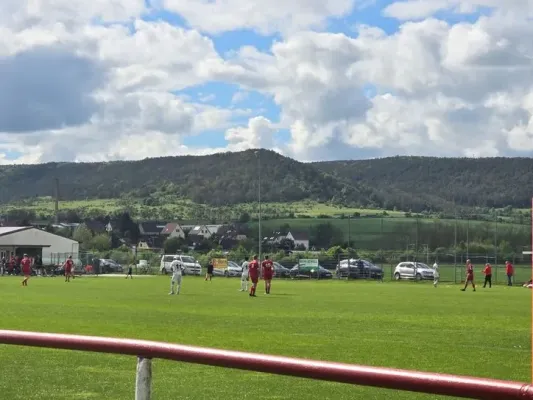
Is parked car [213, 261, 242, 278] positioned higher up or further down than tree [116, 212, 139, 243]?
further down

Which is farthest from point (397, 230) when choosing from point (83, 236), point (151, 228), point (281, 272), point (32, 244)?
point (151, 228)

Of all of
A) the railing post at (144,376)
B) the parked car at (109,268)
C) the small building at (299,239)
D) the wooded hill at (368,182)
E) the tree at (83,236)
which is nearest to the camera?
the railing post at (144,376)

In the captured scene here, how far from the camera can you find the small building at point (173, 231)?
496 ft

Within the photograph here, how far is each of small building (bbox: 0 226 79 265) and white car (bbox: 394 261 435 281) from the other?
31155 millimetres

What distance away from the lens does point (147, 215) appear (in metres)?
182

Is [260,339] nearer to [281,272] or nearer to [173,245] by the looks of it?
[281,272]

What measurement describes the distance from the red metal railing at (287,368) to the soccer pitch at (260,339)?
251mm

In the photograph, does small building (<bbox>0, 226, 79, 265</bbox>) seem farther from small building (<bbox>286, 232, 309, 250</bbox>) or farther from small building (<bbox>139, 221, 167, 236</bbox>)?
small building (<bbox>139, 221, 167, 236</bbox>)

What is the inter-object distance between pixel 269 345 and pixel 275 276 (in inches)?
2344

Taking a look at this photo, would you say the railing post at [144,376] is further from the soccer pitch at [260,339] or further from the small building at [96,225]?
the small building at [96,225]

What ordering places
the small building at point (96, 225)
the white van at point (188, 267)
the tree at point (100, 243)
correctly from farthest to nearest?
the small building at point (96, 225) → the tree at point (100, 243) → the white van at point (188, 267)

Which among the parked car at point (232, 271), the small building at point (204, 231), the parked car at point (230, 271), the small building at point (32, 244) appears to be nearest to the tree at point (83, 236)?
the small building at point (204, 231)

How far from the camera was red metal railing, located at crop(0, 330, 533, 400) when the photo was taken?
376cm

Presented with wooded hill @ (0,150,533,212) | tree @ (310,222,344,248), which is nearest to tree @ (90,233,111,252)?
wooded hill @ (0,150,533,212)
